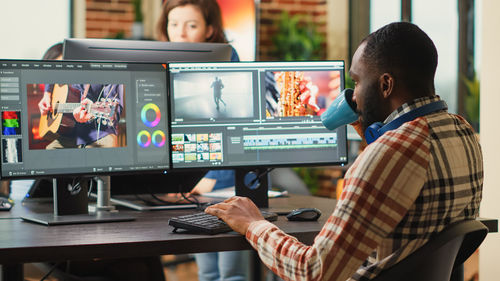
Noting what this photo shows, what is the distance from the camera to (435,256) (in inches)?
48.2

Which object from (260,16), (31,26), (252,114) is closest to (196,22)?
(252,114)

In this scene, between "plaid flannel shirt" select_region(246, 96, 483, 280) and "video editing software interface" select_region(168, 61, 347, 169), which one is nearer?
"plaid flannel shirt" select_region(246, 96, 483, 280)

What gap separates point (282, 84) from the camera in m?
2.08

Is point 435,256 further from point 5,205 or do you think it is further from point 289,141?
point 5,205

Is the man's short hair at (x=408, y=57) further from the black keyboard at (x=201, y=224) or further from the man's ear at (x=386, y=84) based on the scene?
the black keyboard at (x=201, y=224)

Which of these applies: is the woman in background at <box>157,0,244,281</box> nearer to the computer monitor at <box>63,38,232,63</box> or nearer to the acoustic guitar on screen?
the computer monitor at <box>63,38,232,63</box>

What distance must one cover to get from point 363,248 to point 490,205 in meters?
1.60

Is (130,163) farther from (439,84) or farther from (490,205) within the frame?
(439,84)

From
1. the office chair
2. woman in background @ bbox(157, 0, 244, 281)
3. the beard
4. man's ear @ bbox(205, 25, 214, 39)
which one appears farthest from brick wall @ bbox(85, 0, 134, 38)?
the office chair

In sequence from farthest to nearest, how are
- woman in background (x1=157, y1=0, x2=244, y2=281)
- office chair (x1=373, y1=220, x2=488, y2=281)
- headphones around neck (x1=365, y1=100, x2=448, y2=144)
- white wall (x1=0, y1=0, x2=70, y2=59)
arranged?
white wall (x1=0, y1=0, x2=70, y2=59) < woman in background (x1=157, y1=0, x2=244, y2=281) < headphones around neck (x1=365, y1=100, x2=448, y2=144) < office chair (x1=373, y1=220, x2=488, y2=281)

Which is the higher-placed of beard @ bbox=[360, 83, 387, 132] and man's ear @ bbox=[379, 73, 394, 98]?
man's ear @ bbox=[379, 73, 394, 98]

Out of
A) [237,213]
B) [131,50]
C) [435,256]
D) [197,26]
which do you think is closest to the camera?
[435,256]

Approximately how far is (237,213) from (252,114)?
0.50 m

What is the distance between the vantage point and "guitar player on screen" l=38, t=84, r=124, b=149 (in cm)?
184
